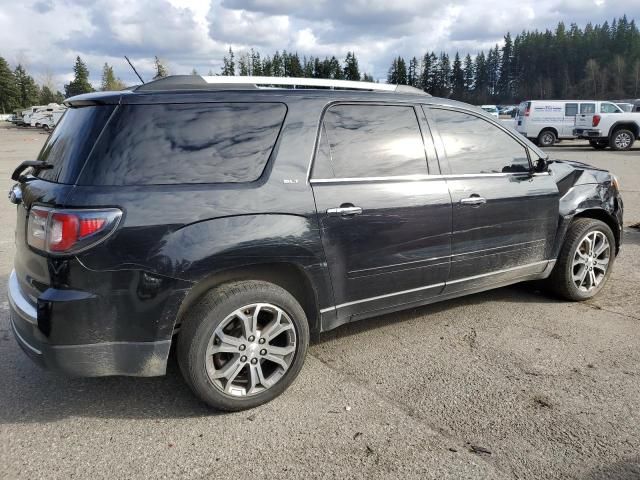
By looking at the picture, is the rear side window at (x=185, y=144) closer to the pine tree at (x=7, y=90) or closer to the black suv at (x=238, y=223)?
the black suv at (x=238, y=223)

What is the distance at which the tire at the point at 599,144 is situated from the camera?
21906 millimetres

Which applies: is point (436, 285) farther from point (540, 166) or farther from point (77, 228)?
point (77, 228)

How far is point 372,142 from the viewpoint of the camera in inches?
135

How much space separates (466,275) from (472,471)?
1.70 m

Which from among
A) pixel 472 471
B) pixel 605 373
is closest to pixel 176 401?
pixel 472 471

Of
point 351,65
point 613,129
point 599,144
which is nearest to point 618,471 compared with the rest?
point 613,129

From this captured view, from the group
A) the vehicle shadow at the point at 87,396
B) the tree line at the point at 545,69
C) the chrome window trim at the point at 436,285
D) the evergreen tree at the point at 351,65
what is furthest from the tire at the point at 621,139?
the tree line at the point at 545,69

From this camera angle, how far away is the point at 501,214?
394 centimetres

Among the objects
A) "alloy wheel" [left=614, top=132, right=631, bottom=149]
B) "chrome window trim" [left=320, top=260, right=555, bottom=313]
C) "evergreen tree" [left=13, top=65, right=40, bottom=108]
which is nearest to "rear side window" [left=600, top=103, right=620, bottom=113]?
"alloy wheel" [left=614, top=132, right=631, bottom=149]

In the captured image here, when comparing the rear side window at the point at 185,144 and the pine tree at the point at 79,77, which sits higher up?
the pine tree at the point at 79,77

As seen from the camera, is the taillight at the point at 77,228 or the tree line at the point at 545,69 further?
the tree line at the point at 545,69

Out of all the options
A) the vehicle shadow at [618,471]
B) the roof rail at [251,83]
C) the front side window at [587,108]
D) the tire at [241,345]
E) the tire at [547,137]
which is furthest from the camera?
the tire at [547,137]

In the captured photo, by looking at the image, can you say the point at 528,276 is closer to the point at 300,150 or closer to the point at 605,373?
the point at 605,373

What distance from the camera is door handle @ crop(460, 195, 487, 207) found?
3714 mm
